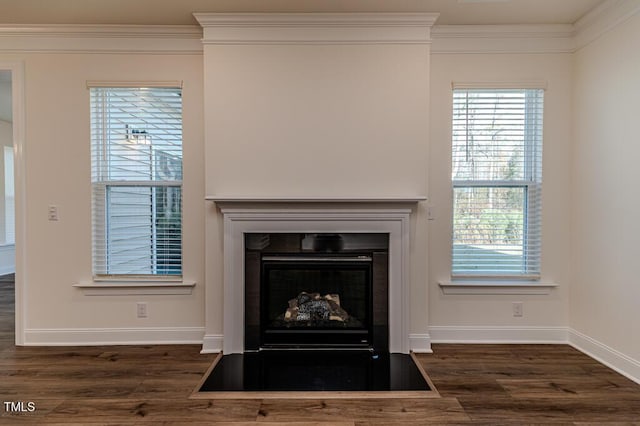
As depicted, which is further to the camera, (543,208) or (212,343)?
(543,208)

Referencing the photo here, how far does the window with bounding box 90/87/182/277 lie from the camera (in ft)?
10.1

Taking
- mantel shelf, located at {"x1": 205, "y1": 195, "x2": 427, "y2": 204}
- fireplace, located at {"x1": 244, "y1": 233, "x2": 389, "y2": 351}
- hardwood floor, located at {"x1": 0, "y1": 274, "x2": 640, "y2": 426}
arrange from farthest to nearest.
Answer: fireplace, located at {"x1": 244, "y1": 233, "x2": 389, "y2": 351}, mantel shelf, located at {"x1": 205, "y1": 195, "x2": 427, "y2": 204}, hardwood floor, located at {"x1": 0, "y1": 274, "x2": 640, "y2": 426}

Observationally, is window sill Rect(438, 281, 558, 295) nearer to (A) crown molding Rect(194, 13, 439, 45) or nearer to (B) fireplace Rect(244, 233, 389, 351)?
(B) fireplace Rect(244, 233, 389, 351)

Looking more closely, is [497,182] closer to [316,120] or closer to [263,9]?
[316,120]

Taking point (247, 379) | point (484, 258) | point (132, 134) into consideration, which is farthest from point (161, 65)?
point (484, 258)

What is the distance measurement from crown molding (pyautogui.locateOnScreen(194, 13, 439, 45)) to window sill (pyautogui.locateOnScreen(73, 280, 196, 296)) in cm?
199

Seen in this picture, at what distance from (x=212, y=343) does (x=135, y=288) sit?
0.82 metres

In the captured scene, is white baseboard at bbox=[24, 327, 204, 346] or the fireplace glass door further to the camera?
white baseboard at bbox=[24, 327, 204, 346]

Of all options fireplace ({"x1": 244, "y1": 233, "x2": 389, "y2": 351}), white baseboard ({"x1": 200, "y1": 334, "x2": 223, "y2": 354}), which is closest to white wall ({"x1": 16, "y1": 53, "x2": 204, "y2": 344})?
white baseboard ({"x1": 200, "y1": 334, "x2": 223, "y2": 354})

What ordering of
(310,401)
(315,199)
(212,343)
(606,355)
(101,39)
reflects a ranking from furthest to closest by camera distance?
(101,39), (212,343), (315,199), (606,355), (310,401)

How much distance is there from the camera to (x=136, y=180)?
3.09 meters

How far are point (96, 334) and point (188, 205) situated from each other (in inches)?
52.0

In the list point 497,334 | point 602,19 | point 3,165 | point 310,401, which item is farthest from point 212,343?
point 3,165

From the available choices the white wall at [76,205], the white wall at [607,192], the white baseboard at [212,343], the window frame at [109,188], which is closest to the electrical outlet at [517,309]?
the white wall at [607,192]
